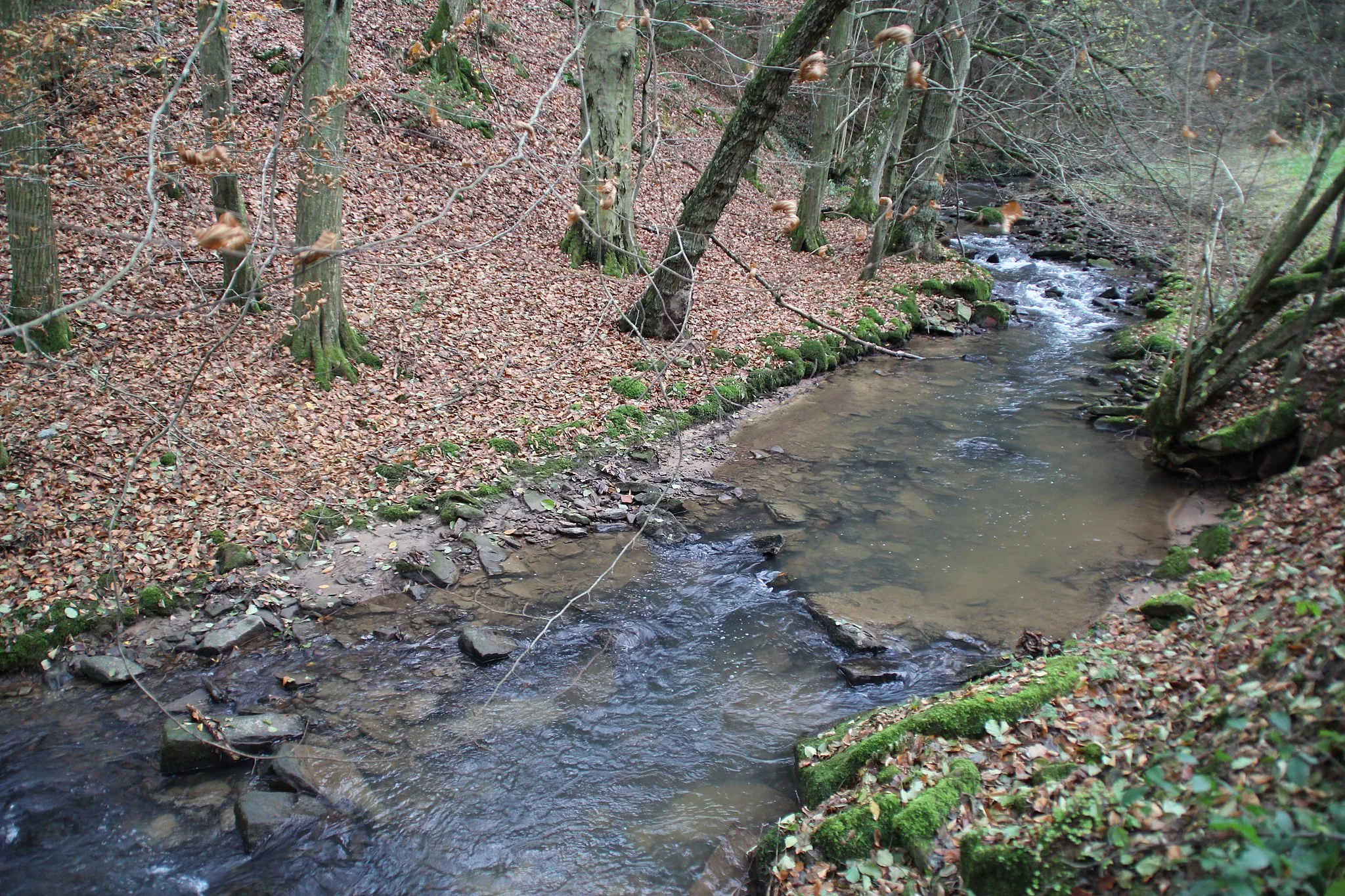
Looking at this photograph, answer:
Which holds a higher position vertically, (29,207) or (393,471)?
(29,207)

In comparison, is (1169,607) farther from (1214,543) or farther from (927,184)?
(927,184)

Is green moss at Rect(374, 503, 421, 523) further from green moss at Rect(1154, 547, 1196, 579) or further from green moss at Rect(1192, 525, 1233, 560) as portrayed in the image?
green moss at Rect(1192, 525, 1233, 560)

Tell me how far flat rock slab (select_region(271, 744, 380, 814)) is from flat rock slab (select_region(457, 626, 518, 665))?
1210mm

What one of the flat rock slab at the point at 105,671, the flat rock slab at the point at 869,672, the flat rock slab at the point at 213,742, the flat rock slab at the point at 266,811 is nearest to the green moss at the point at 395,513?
the flat rock slab at the point at 105,671

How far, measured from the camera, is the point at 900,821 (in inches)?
151

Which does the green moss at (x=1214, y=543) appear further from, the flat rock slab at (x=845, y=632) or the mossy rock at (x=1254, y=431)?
the flat rock slab at (x=845, y=632)

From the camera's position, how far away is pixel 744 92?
941 cm

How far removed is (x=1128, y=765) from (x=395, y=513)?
20.6 ft

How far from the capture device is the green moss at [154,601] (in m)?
6.13

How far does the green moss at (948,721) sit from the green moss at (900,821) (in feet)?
1.10

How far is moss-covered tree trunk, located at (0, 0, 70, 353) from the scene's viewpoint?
6766 mm

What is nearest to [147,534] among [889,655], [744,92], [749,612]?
[749,612]

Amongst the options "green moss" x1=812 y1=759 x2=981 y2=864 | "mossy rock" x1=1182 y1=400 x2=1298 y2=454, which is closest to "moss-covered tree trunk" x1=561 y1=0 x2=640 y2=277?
"mossy rock" x1=1182 y1=400 x2=1298 y2=454

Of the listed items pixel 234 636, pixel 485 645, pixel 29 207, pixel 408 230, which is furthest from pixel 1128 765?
pixel 29 207
